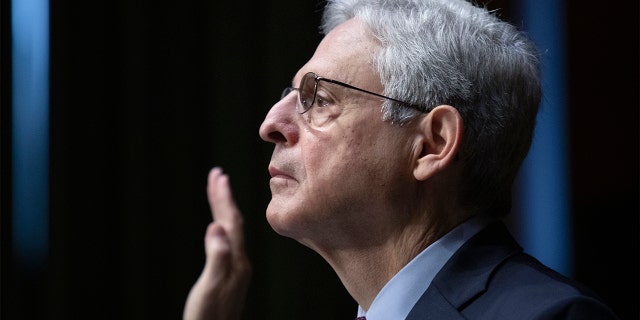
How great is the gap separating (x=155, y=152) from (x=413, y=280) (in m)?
1.41

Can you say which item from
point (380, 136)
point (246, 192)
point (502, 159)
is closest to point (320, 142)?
point (380, 136)

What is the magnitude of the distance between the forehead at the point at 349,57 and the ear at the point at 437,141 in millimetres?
136

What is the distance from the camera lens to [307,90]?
1545mm

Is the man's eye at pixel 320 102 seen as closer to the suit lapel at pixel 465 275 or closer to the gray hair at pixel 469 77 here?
the gray hair at pixel 469 77

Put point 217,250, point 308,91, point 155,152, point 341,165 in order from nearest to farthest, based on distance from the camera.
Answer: point 217,250
point 341,165
point 308,91
point 155,152

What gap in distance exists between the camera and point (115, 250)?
2.60 metres

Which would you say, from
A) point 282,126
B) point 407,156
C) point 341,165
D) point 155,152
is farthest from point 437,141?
point 155,152

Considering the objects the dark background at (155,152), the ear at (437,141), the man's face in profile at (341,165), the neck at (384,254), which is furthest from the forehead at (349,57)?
the dark background at (155,152)

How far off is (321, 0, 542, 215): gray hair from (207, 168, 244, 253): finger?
0.37 metres

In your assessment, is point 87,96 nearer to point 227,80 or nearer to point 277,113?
point 227,80

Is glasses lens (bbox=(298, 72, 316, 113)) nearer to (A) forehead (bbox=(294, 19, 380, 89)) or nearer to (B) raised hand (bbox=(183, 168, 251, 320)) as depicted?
(A) forehead (bbox=(294, 19, 380, 89))

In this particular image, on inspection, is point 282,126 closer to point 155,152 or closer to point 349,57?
point 349,57

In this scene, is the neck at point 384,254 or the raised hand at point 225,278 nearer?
the raised hand at point 225,278

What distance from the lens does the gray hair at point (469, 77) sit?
148cm
